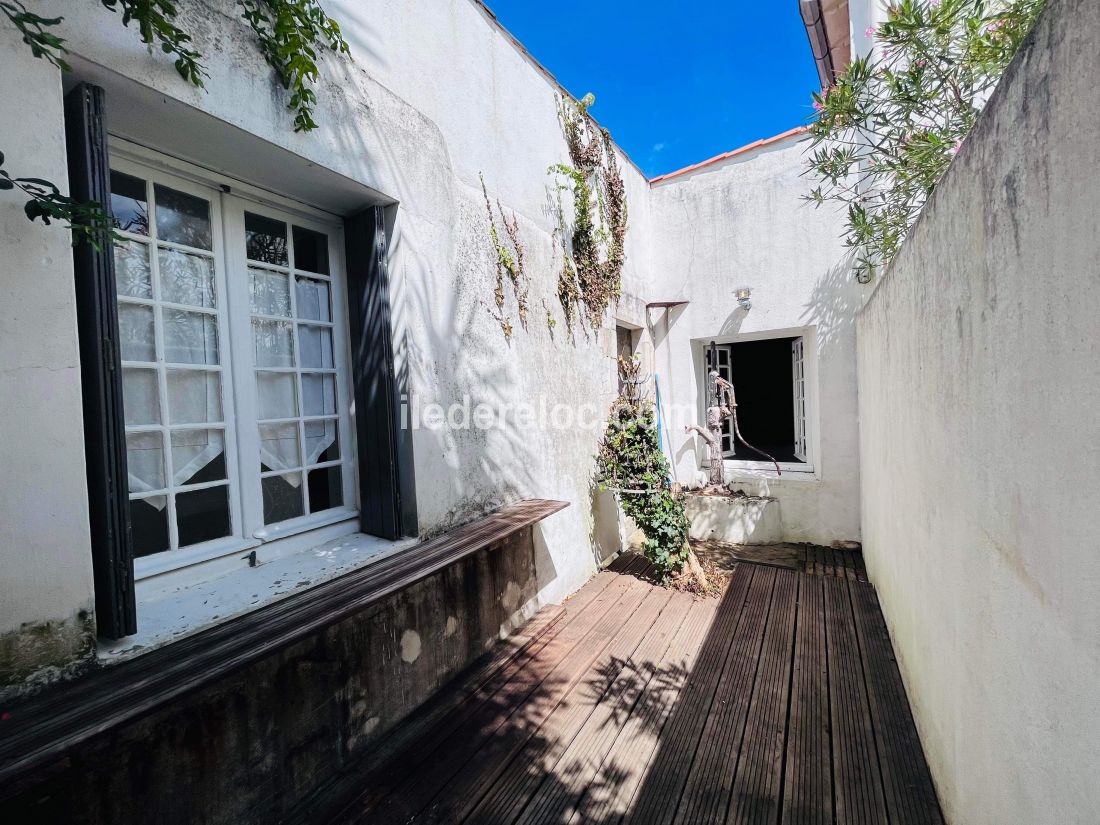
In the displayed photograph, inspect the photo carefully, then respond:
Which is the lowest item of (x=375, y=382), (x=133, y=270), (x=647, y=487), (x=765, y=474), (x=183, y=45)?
(x=765, y=474)

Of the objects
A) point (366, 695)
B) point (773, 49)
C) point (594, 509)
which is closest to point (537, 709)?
point (366, 695)

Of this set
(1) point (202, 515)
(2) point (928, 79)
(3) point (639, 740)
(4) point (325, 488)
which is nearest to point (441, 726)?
(3) point (639, 740)

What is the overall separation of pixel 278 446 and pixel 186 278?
83cm

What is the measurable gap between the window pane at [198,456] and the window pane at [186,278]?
1.84ft

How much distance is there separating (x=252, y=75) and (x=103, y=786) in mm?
2553

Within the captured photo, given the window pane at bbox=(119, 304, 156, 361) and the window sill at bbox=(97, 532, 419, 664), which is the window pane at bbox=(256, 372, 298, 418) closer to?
the window pane at bbox=(119, 304, 156, 361)

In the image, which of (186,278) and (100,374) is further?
(186,278)

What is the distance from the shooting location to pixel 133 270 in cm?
184

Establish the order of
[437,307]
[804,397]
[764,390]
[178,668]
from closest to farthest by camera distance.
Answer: [178,668], [437,307], [804,397], [764,390]

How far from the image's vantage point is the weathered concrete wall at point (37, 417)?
4.42 feet

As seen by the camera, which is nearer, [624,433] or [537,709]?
[537,709]

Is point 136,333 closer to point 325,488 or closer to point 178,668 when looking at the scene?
point 325,488

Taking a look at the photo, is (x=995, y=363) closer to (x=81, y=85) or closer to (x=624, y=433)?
(x=81, y=85)

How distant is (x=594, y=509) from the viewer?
4.68m
